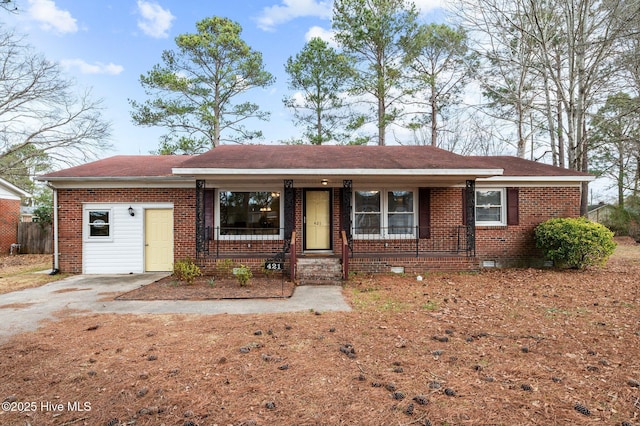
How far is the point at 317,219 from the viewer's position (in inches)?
406

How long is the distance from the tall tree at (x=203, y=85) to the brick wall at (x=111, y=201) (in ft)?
27.2

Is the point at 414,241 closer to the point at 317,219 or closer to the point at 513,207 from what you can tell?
the point at 317,219

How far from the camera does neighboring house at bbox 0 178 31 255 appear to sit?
47.6ft

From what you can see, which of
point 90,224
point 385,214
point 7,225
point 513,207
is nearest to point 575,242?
point 513,207

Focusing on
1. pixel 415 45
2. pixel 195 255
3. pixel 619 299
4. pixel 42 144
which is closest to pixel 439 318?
pixel 619 299

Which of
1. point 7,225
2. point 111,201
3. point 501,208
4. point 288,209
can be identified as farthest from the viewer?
point 7,225

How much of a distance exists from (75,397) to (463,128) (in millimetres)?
24765

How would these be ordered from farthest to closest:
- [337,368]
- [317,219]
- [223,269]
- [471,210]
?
1. [317,219]
2. [471,210]
3. [223,269]
4. [337,368]

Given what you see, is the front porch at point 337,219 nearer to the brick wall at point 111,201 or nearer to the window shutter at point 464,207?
the window shutter at point 464,207

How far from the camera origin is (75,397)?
2896mm

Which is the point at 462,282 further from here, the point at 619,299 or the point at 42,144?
the point at 42,144

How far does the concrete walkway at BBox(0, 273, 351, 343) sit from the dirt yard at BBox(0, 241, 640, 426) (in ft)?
1.30

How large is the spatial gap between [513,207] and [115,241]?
12528mm

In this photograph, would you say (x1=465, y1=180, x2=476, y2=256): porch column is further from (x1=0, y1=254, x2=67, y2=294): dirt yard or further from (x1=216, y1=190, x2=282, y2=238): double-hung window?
(x1=0, y1=254, x2=67, y2=294): dirt yard
